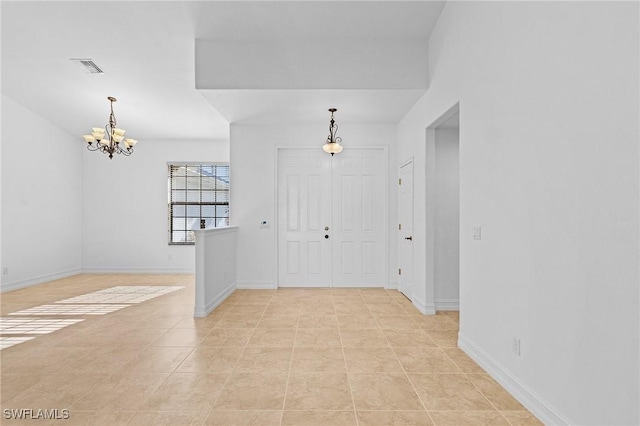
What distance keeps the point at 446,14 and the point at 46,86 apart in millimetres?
5891

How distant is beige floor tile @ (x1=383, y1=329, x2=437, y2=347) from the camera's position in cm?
326

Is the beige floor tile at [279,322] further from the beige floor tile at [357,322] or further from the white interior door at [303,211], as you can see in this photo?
the white interior door at [303,211]

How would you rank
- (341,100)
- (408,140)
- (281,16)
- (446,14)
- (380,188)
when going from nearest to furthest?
(446,14) → (281,16) → (341,100) → (408,140) → (380,188)

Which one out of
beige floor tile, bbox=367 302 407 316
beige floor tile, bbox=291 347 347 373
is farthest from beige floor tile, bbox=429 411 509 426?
beige floor tile, bbox=367 302 407 316

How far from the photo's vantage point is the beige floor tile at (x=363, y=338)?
3.25 metres

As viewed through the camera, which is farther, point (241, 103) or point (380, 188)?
point (380, 188)

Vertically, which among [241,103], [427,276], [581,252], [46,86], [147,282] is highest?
[46,86]

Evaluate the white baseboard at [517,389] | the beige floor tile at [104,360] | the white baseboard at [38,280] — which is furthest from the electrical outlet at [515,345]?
the white baseboard at [38,280]

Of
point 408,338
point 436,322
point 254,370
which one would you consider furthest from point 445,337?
point 254,370

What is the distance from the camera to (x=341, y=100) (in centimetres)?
459

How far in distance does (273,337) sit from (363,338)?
0.91 m

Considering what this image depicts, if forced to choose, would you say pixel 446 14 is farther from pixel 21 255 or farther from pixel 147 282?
pixel 21 255

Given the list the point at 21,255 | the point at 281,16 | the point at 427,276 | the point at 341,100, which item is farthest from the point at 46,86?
the point at 427,276

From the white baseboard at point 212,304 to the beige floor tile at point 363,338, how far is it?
5.76ft
